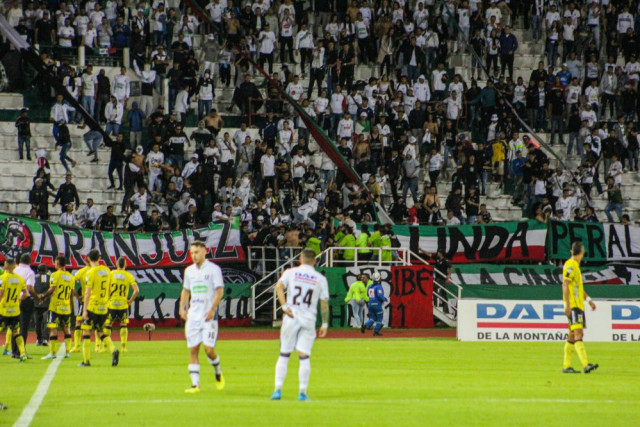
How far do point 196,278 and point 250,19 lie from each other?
85.7 feet

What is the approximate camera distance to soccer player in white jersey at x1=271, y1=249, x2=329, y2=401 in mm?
13969

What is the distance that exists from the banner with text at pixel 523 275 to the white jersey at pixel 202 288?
2001cm

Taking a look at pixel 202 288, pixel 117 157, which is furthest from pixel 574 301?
pixel 117 157

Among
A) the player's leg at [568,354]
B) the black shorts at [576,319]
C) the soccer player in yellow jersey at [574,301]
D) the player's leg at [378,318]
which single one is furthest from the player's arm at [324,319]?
the player's leg at [378,318]

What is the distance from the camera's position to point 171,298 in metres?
32.4

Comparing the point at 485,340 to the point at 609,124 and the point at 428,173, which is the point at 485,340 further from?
the point at 609,124

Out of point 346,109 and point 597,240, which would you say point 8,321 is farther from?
point 597,240

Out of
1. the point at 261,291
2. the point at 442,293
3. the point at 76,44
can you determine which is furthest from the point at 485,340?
the point at 76,44

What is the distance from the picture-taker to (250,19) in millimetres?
39812

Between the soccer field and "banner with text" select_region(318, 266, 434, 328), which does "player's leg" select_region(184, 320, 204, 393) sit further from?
"banner with text" select_region(318, 266, 434, 328)

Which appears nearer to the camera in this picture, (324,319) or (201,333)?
(324,319)

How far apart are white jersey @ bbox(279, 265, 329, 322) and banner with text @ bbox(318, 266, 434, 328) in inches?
718

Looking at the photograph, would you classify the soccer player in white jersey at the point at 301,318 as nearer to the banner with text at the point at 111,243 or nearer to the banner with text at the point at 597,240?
the banner with text at the point at 111,243

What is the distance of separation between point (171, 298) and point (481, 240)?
391 inches
